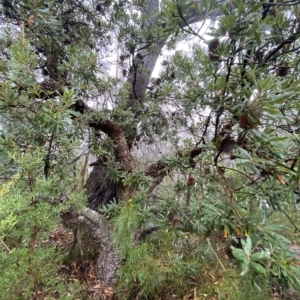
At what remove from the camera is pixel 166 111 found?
5.91ft

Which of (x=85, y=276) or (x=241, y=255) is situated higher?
(x=241, y=255)

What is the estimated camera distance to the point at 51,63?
56.6 inches

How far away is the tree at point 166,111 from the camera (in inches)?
28.4

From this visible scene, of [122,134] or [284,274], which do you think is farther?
[122,134]

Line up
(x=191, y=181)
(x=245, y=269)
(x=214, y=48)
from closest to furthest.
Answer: (x=245, y=269)
(x=214, y=48)
(x=191, y=181)

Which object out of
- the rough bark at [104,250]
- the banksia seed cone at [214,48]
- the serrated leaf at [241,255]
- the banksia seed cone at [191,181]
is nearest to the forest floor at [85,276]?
the rough bark at [104,250]

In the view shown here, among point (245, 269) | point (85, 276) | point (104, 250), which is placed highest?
point (245, 269)

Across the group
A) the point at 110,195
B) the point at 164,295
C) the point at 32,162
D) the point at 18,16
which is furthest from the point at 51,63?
the point at 164,295

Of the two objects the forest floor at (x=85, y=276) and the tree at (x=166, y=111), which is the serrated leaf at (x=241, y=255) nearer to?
the tree at (x=166, y=111)

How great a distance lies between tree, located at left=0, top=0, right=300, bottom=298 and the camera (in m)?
0.72

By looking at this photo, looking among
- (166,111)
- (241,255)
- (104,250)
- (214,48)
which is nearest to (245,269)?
(241,255)

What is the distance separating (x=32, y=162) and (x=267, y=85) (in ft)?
2.85

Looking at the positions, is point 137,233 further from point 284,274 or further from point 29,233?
point 284,274

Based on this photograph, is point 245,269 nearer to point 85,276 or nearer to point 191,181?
point 191,181
